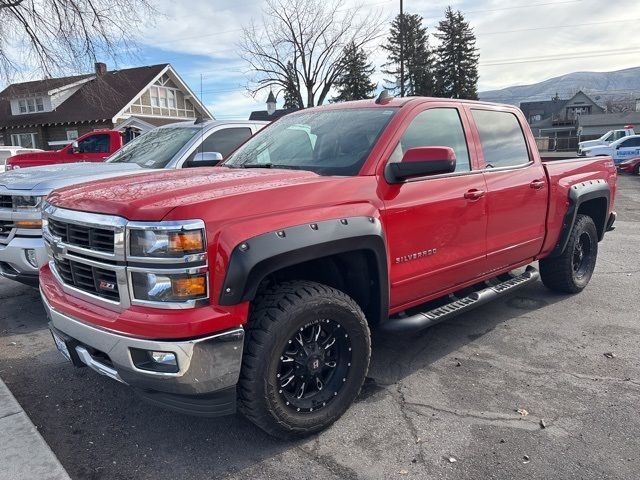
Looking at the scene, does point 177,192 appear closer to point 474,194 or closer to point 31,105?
point 474,194

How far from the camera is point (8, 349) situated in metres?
4.42

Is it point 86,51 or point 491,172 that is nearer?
point 491,172

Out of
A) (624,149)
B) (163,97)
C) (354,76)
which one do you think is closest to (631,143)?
(624,149)

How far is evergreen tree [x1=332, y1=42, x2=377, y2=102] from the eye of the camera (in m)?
37.8

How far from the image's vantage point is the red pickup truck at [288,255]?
251cm

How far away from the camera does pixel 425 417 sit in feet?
10.7

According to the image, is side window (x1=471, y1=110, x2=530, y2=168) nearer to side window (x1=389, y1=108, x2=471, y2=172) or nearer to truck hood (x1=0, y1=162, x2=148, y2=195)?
side window (x1=389, y1=108, x2=471, y2=172)

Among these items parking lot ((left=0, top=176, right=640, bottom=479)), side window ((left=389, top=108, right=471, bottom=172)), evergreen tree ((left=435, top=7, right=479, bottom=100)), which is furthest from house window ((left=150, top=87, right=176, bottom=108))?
side window ((left=389, top=108, right=471, bottom=172))

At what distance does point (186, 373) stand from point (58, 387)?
179 cm

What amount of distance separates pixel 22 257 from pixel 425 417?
3.71 m

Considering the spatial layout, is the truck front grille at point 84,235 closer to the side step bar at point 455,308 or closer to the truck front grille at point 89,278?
the truck front grille at point 89,278

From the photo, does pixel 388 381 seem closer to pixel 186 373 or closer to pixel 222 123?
pixel 186 373

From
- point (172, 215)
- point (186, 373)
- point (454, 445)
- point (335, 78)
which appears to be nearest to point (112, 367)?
point (186, 373)

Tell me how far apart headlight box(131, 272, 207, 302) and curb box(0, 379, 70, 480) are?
3.33ft
